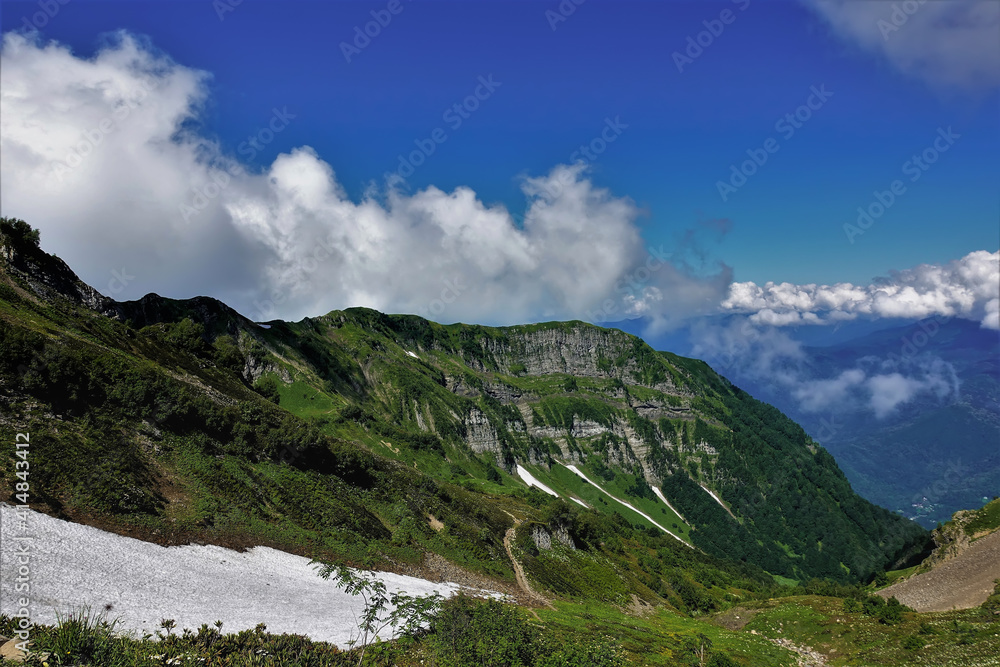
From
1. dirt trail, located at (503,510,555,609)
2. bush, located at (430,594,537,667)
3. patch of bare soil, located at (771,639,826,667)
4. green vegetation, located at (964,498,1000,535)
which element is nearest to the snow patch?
bush, located at (430,594,537,667)

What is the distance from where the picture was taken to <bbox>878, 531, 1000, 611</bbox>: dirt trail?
190 feet

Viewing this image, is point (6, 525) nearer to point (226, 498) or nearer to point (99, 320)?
point (226, 498)

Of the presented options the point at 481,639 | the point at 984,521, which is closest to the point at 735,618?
the point at 984,521

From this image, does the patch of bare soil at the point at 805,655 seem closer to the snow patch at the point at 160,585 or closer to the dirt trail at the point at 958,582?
the dirt trail at the point at 958,582

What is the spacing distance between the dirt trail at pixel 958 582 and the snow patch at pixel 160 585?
70.3m

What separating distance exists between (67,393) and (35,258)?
117 feet

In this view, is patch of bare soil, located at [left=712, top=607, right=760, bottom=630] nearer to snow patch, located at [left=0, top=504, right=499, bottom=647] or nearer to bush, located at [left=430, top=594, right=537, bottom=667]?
bush, located at [left=430, top=594, right=537, bottom=667]

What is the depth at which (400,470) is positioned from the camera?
229 feet

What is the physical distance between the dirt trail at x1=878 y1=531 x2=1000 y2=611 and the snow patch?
231ft

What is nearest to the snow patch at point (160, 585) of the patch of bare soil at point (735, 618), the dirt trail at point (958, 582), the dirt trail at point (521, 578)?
the dirt trail at point (521, 578)

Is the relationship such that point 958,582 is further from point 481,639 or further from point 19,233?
point 19,233

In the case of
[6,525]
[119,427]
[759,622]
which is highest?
[119,427]

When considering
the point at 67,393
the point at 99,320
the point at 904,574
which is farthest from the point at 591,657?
the point at 904,574

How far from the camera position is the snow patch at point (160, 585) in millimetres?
23266
